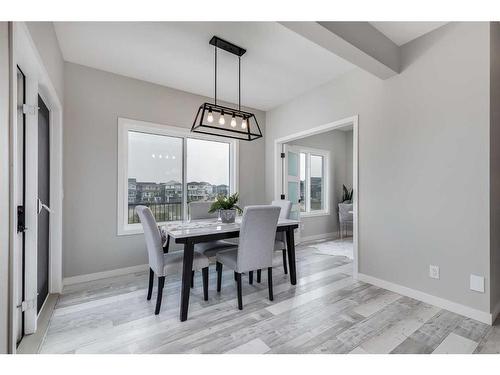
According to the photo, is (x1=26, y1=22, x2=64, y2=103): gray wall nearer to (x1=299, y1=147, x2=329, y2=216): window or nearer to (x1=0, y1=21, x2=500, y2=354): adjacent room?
(x1=0, y1=21, x2=500, y2=354): adjacent room

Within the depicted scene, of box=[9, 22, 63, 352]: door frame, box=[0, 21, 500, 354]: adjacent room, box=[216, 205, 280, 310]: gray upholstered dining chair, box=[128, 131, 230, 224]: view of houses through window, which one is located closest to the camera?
box=[9, 22, 63, 352]: door frame

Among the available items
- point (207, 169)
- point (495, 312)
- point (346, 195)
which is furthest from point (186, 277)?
point (346, 195)

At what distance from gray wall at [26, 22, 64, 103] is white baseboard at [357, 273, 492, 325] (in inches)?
144

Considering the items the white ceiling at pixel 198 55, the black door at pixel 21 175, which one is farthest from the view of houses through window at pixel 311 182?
the black door at pixel 21 175

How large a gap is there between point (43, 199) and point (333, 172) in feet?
16.9

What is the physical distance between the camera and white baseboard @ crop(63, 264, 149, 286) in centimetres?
277

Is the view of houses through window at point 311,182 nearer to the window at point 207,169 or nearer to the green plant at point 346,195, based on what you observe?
the green plant at point 346,195

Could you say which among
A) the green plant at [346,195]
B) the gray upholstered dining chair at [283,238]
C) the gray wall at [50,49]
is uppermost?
the gray wall at [50,49]

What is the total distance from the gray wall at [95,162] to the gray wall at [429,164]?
285 centimetres

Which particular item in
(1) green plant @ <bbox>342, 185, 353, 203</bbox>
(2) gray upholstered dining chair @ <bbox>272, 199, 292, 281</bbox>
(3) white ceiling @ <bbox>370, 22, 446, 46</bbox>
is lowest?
(2) gray upholstered dining chair @ <bbox>272, 199, 292, 281</bbox>

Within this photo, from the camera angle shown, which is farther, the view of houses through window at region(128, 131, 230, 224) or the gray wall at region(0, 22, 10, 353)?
the view of houses through window at region(128, 131, 230, 224)

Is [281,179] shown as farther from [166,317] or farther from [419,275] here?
[166,317]

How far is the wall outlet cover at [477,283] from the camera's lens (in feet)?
6.40

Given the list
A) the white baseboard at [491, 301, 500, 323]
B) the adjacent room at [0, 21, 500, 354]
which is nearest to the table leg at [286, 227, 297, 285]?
the adjacent room at [0, 21, 500, 354]
